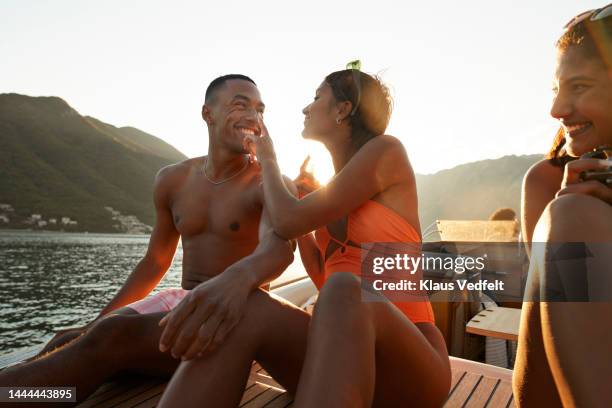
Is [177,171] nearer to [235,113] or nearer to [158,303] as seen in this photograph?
[235,113]

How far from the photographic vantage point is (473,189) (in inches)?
5172

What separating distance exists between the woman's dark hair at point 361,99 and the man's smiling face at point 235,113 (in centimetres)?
111

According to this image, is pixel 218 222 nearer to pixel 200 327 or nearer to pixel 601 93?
pixel 200 327

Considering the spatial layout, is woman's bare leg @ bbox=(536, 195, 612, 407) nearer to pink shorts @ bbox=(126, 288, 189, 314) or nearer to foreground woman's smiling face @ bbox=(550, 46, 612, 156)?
foreground woman's smiling face @ bbox=(550, 46, 612, 156)

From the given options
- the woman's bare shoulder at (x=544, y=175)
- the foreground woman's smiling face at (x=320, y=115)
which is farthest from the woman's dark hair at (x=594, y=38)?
the foreground woman's smiling face at (x=320, y=115)

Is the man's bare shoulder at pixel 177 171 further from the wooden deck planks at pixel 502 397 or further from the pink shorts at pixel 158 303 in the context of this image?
the wooden deck planks at pixel 502 397

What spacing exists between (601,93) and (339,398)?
1221 millimetres

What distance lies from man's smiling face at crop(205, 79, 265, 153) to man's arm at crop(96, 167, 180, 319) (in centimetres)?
57

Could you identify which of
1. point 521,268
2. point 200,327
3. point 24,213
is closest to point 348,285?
point 200,327

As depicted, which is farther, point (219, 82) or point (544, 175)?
point (219, 82)

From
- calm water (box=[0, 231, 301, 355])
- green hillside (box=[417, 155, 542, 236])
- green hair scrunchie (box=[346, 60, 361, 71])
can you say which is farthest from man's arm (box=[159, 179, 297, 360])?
green hillside (box=[417, 155, 542, 236])

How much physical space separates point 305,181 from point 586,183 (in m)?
1.90

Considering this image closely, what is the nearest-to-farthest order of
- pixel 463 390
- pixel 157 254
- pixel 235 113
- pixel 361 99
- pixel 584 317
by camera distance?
pixel 584 317 → pixel 361 99 → pixel 463 390 → pixel 157 254 → pixel 235 113

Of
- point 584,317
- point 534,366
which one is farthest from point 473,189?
point 584,317
